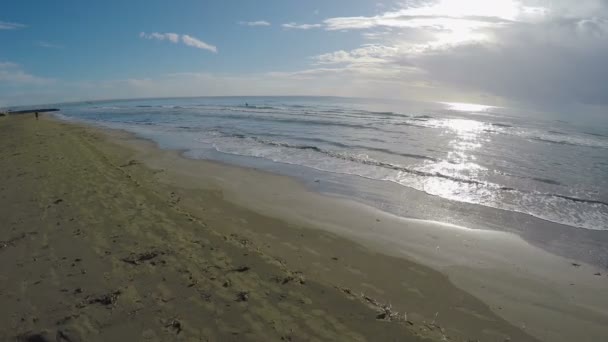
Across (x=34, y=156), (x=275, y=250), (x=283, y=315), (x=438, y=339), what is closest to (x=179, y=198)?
(x=275, y=250)

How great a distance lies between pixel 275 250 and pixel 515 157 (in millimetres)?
20417

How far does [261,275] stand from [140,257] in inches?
93.8

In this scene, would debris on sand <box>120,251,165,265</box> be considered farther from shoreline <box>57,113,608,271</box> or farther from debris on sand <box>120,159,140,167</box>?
Answer: debris on sand <box>120,159,140,167</box>

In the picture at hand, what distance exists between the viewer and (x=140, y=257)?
6090 millimetres

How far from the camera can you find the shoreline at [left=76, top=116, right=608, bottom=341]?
18.3 ft

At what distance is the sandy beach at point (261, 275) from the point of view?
4547 mm

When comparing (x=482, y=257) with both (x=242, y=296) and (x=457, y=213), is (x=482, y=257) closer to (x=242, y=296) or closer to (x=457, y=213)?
(x=457, y=213)

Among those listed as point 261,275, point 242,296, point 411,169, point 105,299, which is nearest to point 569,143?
point 411,169

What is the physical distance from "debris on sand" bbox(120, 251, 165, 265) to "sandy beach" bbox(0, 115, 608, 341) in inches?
1.4

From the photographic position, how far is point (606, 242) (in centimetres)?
882

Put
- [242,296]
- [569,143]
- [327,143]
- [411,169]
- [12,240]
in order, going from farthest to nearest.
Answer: [569,143]
[327,143]
[411,169]
[12,240]
[242,296]

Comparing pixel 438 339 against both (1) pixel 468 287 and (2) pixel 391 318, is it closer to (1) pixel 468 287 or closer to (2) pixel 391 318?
(2) pixel 391 318

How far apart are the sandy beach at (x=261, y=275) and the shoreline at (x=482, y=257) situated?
0.12ft

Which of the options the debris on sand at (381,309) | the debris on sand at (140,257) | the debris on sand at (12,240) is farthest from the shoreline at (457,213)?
the debris on sand at (12,240)
